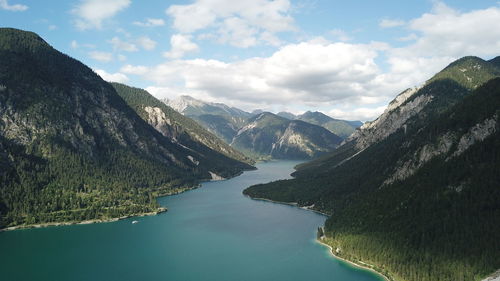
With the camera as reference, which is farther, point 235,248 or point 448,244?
point 235,248

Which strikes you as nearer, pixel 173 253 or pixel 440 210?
pixel 440 210

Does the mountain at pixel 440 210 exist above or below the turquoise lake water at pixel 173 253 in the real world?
above

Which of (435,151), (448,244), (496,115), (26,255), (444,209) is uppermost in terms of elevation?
(496,115)

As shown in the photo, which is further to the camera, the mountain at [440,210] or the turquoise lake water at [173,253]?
the turquoise lake water at [173,253]

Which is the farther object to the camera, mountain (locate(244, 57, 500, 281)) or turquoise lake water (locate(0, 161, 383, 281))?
turquoise lake water (locate(0, 161, 383, 281))

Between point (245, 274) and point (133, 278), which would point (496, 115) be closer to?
point (245, 274)

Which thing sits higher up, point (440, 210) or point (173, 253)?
point (440, 210)

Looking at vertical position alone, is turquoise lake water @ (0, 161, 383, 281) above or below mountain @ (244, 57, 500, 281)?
below

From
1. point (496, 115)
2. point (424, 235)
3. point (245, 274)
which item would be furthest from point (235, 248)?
point (496, 115)
